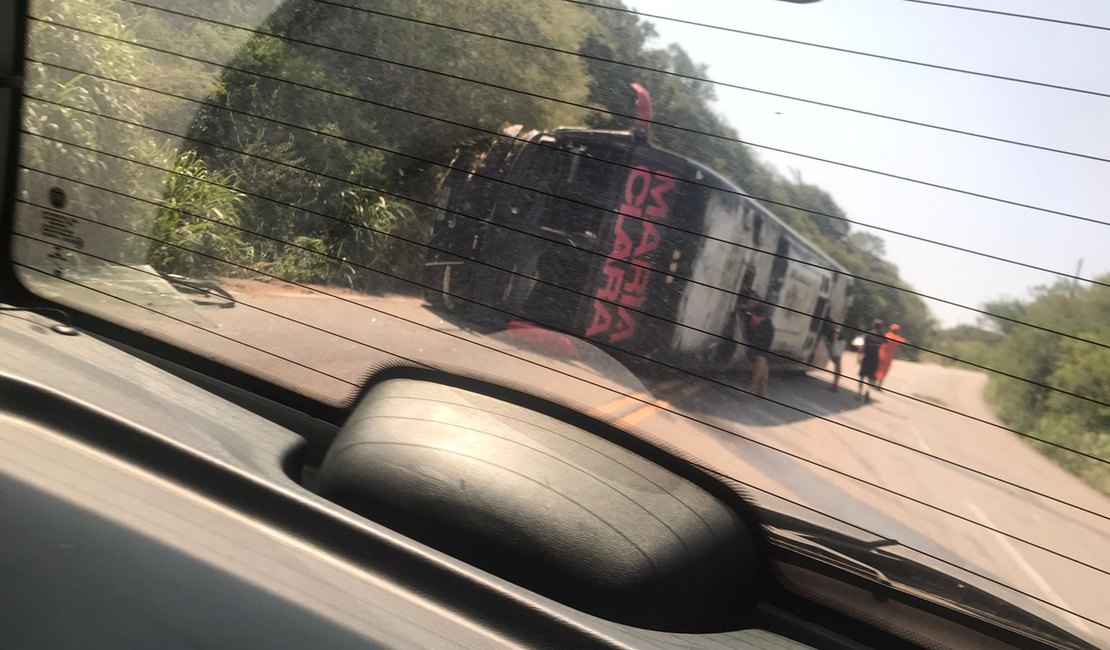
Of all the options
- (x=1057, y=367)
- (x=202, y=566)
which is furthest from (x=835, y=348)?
(x=202, y=566)

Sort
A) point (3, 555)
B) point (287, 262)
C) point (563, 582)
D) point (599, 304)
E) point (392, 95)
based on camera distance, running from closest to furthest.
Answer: point (3, 555) → point (563, 582) → point (599, 304) → point (392, 95) → point (287, 262)

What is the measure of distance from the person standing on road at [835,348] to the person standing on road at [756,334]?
126 mm

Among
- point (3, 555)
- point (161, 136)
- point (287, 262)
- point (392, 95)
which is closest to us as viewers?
point (3, 555)

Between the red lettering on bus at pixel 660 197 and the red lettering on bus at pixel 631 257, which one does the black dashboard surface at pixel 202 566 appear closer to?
the red lettering on bus at pixel 631 257

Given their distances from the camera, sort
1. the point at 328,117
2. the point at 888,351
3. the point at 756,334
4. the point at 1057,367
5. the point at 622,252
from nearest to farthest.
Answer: the point at 1057,367
the point at 888,351
the point at 756,334
the point at 622,252
the point at 328,117

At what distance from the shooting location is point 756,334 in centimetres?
196

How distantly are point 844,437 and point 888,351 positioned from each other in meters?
0.22

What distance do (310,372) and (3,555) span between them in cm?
90

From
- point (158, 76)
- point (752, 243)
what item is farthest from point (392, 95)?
point (752, 243)

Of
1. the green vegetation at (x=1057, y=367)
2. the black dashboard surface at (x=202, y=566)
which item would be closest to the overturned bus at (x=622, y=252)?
the green vegetation at (x=1057, y=367)

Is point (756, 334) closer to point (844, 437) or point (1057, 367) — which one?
point (844, 437)

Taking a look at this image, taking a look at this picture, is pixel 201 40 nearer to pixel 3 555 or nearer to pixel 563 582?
pixel 3 555

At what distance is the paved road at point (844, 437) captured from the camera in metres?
1.74

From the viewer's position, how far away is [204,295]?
2.60m
